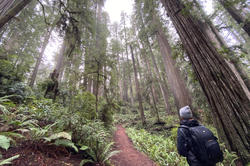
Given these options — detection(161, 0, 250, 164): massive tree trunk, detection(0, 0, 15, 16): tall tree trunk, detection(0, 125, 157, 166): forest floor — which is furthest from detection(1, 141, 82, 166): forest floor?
detection(0, 0, 15, 16): tall tree trunk

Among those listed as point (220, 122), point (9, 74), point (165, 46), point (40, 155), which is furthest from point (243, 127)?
point (9, 74)

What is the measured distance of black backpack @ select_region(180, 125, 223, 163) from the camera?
1.55 m

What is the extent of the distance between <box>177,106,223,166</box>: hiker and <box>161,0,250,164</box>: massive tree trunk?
18.2 inches

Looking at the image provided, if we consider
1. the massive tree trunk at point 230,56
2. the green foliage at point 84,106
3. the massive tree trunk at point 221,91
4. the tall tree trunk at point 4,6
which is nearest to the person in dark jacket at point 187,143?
the massive tree trunk at point 221,91

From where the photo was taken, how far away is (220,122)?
1.96 m

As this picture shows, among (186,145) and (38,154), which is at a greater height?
(38,154)

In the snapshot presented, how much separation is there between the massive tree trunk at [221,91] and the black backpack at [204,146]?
49 centimetres

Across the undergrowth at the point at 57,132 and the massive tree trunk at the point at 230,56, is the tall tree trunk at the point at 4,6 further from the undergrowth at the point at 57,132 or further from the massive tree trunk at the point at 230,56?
the massive tree trunk at the point at 230,56

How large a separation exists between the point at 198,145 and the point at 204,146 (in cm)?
8

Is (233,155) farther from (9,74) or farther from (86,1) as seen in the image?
(9,74)

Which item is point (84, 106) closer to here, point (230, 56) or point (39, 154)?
point (39, 154)

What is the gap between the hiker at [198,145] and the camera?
1564mm

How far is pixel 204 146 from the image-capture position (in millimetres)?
1609

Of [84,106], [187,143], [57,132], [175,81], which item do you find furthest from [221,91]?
[84,106]
